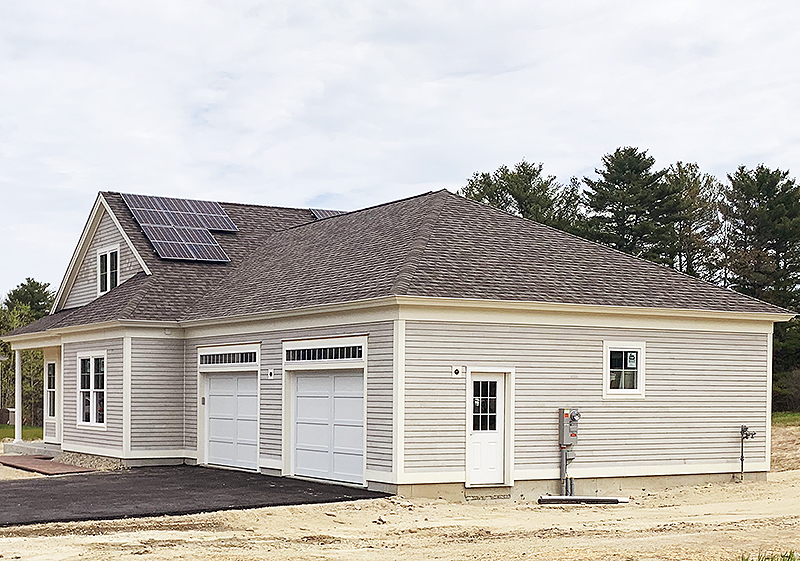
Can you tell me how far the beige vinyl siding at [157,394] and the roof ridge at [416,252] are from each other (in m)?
6.61

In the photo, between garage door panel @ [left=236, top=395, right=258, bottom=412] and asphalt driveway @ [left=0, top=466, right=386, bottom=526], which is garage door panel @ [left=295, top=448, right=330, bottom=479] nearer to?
asphalt driveway @ [left=0, top=466, right=386, bottom=526]

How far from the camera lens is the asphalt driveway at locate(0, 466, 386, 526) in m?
16.5

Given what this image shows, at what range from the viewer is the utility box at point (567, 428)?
1983 cm

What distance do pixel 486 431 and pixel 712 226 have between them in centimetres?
3870

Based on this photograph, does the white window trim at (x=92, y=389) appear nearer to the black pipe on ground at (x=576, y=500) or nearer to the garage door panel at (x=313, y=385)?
the garage door panel at (x=313, y=385)

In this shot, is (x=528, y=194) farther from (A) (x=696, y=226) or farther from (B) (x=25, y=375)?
(B) (x=25, y=375)

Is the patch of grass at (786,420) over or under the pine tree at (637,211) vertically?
under

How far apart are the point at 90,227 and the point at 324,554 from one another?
19.0m

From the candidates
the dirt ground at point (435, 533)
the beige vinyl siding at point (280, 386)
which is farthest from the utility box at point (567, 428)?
the beige vinyl siding at point (280, 386)

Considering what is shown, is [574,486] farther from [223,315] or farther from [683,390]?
[223,315]

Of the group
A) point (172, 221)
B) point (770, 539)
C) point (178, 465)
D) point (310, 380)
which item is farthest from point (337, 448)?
point (172, 221)

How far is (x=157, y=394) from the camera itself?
25031 mm

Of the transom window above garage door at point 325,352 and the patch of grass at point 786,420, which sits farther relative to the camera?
the patch of grass at point 786,420

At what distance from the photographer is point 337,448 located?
20.2 m
